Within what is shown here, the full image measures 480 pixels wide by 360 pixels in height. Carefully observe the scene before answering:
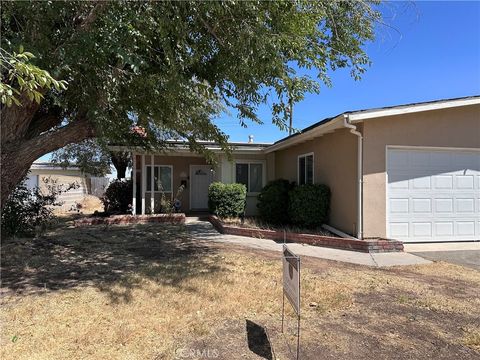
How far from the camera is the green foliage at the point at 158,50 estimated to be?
16.5 feet

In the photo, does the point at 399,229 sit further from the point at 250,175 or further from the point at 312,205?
the point at 250,175

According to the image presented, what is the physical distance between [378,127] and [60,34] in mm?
6932

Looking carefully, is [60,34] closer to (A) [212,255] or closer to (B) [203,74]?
(B) [203,74]

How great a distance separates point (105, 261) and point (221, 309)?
136 inches

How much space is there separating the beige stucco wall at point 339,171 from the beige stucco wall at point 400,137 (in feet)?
1.16

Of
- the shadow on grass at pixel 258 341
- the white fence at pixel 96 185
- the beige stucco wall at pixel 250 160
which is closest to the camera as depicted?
the shadow on grass at pixel 258 341

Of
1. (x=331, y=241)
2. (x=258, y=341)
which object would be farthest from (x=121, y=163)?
(x=258, y=341)

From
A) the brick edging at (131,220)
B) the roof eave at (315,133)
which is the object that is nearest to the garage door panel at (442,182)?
the roof eave at (315,133)

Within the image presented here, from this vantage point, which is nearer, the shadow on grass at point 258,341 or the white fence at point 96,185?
the shadow on grass at point 258,341

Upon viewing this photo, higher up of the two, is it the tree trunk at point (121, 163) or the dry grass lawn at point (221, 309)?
the tree trunk at point (121, 163)

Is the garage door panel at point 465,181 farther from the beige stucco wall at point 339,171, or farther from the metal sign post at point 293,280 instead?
the metal sign post at point 293,280

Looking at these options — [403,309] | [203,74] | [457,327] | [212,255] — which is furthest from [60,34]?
[457,327]

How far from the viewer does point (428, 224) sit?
9734 mm

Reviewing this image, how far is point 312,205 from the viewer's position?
10648 mm
